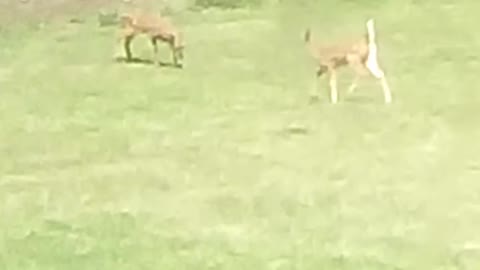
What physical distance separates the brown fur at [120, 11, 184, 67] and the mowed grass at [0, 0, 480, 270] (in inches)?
3.1

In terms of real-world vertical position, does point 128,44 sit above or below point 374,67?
below

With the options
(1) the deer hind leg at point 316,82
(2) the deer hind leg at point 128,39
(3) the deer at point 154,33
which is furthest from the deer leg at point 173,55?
(1) the deer hind leg at point 316,82

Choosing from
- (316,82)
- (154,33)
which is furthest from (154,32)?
(316,82)

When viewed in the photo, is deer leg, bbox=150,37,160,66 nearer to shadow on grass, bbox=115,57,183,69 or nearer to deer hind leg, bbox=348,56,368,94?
shadow on grass, bbox=115,57,183,69

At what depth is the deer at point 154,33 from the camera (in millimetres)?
4832

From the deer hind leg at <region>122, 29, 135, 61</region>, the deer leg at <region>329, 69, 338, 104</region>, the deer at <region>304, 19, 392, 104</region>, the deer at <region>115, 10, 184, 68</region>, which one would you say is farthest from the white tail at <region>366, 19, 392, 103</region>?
the deer hind leg at <region>122, 29, 135, 61</region>

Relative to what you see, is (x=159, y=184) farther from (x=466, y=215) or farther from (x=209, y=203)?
(x=466, y=215)

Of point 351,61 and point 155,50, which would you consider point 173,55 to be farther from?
point 351,61

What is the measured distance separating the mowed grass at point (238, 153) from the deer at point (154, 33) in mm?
75

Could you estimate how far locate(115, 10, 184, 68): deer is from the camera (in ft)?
15.9

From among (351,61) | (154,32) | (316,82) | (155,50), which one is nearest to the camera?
(351,61)

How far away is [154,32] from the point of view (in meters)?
4.83

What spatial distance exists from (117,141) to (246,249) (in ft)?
3.04

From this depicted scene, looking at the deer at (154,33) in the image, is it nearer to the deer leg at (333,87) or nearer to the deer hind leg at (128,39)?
the deer hind leg at (128,39)
